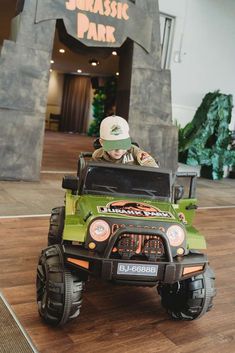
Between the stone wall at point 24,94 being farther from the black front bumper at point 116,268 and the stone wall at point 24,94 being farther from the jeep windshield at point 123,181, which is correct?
the black front bumper at point 116,268

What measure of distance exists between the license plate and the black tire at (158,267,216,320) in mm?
334

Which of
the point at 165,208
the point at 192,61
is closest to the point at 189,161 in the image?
the point at 192,61

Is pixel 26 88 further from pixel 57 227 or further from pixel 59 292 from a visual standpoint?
pixel 59 292

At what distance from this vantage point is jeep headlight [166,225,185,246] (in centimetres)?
211

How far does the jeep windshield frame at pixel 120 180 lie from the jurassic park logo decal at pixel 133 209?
5.9 inches

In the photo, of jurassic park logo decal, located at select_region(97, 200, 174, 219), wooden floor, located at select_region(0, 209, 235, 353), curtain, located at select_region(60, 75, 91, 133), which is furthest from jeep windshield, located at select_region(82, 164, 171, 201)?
curtain, located at select_region(60, 75, 91, 133)

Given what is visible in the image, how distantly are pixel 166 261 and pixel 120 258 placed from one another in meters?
0.24

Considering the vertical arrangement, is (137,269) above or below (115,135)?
below

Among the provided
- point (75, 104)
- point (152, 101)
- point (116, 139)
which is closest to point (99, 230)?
point (116, 139)

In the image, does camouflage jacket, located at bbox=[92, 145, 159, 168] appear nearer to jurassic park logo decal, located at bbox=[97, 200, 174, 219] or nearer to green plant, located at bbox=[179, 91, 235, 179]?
jurassic park logo decal, located at bbox=[97, 200, 174, 219]

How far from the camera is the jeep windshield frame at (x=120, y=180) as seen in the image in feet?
8.13

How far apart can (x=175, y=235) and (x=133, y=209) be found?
28 centimetres

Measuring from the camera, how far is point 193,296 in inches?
87.6

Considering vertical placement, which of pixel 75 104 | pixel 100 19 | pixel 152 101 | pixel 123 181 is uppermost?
pixel 75 104
